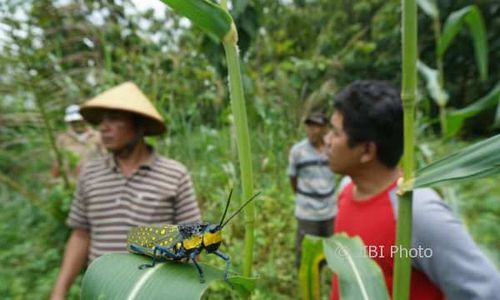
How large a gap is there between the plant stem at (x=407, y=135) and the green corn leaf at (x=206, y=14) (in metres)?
0.19

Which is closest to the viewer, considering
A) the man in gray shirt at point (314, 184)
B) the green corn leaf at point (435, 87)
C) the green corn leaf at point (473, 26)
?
the green corn leaf at point (473, 26)

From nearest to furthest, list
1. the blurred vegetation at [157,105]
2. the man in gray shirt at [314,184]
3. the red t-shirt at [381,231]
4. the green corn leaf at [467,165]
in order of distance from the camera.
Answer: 1. the green corn leaf at [467,165]
2. the red t-shirt at [381,231]
3. the blurred vegetation at [157,105]
4. the man in gray shirt at [314,184]

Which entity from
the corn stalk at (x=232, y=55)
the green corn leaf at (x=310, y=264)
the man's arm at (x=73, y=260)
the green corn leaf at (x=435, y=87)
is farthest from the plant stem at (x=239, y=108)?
the green corn leaf at (x=435, y=87)

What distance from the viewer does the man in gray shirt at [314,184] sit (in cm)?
247

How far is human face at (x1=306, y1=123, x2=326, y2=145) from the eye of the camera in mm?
2471

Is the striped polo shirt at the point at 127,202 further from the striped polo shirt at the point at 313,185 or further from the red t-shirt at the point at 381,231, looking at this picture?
the striped polo shirt at the point at 313,185

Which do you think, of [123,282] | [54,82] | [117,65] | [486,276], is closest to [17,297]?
[54,82]

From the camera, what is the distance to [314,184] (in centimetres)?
250

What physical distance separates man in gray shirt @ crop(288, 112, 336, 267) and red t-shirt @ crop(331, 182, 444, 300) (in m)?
1.36

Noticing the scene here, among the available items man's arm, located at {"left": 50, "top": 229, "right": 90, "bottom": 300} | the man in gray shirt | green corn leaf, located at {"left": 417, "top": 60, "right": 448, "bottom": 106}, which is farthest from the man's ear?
the man in gray shirt

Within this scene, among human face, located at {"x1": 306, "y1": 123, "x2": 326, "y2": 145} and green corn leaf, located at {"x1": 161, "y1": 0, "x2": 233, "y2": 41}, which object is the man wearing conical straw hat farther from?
human face, located at {"x1": 306, "y1": 123, "x2": 326, "y2": 145}

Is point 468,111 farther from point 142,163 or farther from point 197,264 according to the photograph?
point 142,163

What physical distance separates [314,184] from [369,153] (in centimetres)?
140

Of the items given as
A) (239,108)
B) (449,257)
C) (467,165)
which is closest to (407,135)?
(467,165)
